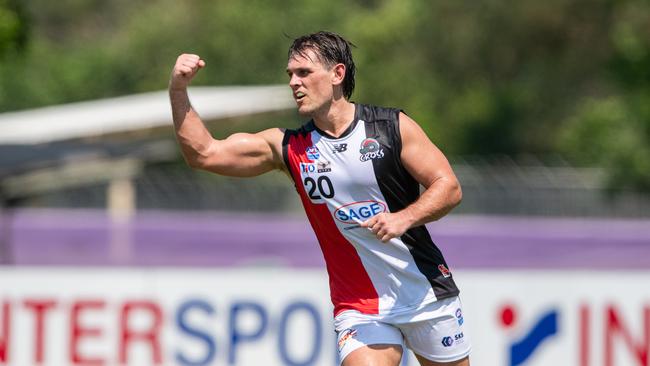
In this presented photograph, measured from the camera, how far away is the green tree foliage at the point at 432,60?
47375mm

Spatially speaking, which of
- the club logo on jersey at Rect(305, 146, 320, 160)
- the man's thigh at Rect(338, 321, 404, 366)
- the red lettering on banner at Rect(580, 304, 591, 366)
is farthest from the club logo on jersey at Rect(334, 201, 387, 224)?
the red lettering on banner at Rect(580, 304, 591, 366)

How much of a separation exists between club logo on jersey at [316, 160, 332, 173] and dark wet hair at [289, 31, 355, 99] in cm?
35

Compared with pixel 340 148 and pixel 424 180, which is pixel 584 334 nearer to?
pixel 424 180

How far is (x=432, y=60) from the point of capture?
57.2 meters

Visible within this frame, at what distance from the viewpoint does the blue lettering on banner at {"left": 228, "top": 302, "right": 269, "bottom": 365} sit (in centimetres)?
980

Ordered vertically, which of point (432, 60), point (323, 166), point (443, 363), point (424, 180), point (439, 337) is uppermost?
point (432, 60)

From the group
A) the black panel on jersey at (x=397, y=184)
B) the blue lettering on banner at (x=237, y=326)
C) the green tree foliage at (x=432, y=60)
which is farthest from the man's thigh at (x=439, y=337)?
the green tree foliage at (x=432, y=60)

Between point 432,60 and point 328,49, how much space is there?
5134cm

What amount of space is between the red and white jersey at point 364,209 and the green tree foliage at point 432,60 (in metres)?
33.2

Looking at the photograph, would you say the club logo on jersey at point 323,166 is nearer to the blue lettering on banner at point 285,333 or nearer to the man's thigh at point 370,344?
the man's thigh at point 370,344

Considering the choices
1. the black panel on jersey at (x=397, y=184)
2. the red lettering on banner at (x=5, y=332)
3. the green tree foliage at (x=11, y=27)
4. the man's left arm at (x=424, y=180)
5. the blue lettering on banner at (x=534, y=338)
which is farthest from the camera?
the green tree foliage at (x=11, y=27)

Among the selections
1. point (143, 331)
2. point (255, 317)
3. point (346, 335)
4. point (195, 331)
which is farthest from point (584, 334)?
point (346, 335)

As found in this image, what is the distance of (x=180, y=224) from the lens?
650 inches

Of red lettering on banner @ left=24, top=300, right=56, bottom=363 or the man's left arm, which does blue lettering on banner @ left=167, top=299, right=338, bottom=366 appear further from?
the man's left arm
